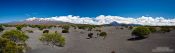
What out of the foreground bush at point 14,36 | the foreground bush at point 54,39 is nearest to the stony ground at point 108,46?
the foreground bush at point 54,39

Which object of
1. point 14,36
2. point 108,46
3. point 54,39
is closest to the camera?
point 14,36

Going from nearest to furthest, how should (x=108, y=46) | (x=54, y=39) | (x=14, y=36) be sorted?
(x=14, y=36), (x=54, y=39), (x=108, y=46)

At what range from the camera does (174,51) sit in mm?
43156

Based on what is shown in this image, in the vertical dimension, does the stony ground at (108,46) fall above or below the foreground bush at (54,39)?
below

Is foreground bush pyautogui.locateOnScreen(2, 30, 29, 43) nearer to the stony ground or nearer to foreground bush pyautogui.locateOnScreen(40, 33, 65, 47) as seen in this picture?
the stony ground

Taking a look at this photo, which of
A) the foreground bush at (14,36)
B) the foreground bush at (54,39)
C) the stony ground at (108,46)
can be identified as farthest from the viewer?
the foreground bush at (54,39)

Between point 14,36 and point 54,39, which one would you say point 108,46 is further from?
point 14,36

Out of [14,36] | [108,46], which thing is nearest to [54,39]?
[14,36]

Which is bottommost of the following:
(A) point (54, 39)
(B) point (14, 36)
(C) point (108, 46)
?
(C) point (108, 46)

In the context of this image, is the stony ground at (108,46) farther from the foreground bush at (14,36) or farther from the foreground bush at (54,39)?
the foreground bush at (14,36)

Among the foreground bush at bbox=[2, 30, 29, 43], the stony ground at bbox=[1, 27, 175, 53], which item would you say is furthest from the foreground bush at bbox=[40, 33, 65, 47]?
the foreground bush at bbox=[2, 30, 29, 43]

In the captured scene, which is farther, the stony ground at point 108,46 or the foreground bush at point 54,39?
the foreground bush at point 54,39

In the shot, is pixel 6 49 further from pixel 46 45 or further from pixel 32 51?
pixel 46 45

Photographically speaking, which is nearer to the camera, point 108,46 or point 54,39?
point 54,39
